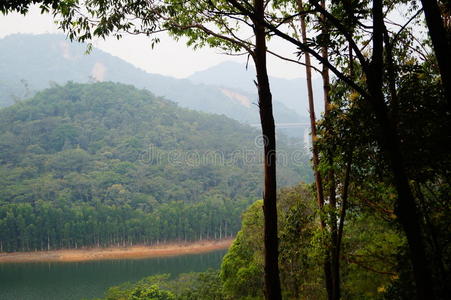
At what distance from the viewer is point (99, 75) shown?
488ft

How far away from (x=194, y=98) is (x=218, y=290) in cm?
13192

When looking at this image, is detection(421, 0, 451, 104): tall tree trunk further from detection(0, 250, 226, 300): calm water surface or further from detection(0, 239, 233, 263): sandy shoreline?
detection(0, 239, 233, 263): sandy shoreline

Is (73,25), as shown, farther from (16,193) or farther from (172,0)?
(16,193)

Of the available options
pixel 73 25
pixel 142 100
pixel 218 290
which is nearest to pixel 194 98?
pixel 142 100

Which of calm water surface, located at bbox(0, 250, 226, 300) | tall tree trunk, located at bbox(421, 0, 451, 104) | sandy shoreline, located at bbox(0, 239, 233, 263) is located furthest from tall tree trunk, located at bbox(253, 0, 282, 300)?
sandy shoreline, located at bbox(0, 239, 233, 263)

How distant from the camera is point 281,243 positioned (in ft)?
20.5

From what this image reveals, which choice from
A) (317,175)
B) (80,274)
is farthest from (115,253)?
(317,175)

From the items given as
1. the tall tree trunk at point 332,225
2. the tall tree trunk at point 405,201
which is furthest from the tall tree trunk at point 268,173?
the tall tree trunk at point 332,225

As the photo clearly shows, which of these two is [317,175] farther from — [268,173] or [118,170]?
[118,170]

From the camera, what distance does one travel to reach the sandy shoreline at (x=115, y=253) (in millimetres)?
29844

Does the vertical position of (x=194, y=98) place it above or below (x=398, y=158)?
above

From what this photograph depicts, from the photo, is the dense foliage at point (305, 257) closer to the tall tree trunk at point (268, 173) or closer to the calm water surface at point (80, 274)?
the tall tree trunk at point (268, 173)

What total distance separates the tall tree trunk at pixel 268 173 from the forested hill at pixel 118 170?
31.4 m

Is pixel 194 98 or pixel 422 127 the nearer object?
pixel 422 127
